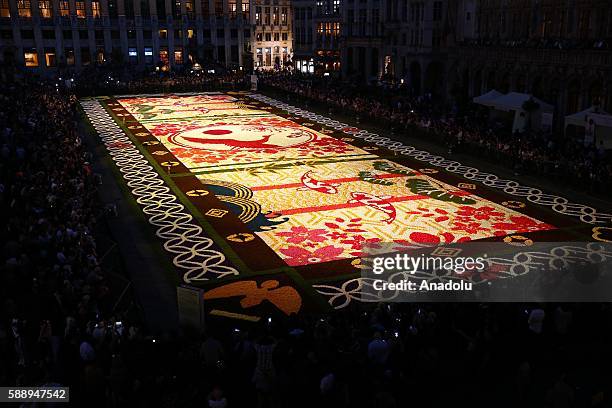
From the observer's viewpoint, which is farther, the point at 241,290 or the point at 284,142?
the point at 284,142

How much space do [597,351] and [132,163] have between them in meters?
24.4

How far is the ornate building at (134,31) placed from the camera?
8550 cm

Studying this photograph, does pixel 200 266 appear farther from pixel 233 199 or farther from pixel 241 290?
pixel 233 199

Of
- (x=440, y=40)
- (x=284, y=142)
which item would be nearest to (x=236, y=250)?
(x=284, y=142)

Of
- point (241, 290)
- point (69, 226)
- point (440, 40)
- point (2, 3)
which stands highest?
point (2, 3)

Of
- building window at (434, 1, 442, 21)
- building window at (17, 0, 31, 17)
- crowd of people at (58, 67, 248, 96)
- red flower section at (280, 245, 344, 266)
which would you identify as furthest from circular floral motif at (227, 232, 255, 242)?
building window at (17, 0, 31, 17)

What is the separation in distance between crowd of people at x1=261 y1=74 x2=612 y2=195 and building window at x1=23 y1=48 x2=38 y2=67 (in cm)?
5357

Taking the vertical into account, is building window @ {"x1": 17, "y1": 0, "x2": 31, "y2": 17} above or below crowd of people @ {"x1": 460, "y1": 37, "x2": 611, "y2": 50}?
above

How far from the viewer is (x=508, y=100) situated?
1414 inches

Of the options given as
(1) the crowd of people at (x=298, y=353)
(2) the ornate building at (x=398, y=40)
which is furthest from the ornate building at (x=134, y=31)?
(1) the crowd of people at (x=298, y=353)

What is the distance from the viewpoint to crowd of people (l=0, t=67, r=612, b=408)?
10289 mm

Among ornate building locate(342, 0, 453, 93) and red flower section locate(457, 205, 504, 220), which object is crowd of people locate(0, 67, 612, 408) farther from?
ornate building locate(342, 0, 453, 93)

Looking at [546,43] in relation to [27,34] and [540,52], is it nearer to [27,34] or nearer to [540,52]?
[540,52]

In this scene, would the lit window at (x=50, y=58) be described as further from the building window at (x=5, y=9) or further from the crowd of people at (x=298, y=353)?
the crowd of people at (x=298, y=353)
